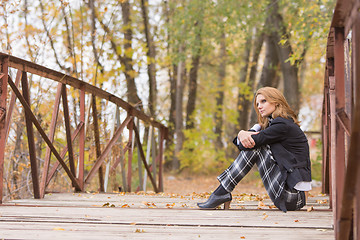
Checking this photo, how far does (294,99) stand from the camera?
12922 mm

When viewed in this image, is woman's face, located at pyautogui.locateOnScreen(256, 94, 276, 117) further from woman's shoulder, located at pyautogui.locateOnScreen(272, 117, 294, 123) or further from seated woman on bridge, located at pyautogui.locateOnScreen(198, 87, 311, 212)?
woman's shoulder, located at pyautogui.locateOnScreen(272, 117, 294, 123)

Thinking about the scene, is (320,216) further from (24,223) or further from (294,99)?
(294,99)

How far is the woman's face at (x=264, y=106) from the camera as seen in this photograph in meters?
3.72

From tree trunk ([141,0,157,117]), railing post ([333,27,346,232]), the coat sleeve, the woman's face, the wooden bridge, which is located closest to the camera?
the wooden bridge

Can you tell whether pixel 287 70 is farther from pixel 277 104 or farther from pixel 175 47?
pixel 277 104

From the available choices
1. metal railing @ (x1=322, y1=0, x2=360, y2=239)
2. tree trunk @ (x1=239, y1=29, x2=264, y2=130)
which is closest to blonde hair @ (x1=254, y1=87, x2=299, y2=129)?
metal railing @ (x1=322, y1=0, x2=360, y2=239)

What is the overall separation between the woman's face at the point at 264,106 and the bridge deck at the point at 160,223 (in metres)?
0.72

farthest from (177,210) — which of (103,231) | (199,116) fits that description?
(199,116)

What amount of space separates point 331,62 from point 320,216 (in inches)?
40.1

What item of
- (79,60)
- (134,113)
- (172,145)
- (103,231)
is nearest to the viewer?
(103,231)

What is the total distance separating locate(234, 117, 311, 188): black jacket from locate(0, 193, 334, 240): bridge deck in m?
0.27

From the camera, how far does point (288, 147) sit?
11.7ft

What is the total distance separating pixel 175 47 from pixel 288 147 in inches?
402

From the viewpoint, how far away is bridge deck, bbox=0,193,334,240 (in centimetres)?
255
